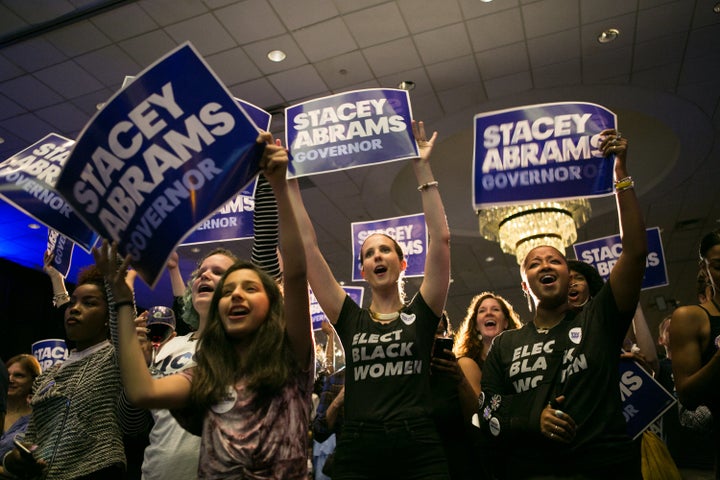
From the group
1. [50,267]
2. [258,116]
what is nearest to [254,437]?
[258,116]

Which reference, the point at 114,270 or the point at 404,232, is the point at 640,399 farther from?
the point at 404,232

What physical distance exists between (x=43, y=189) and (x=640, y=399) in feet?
10.7

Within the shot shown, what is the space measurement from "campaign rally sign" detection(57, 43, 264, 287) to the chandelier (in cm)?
562

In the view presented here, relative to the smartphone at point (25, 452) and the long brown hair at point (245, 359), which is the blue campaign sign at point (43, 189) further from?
the long brown hair at point (245, 359)

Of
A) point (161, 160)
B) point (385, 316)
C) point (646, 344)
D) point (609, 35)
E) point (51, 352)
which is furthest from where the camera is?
point (51, 352)

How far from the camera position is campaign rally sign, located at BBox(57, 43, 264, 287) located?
6.46ft

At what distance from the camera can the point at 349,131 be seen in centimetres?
371

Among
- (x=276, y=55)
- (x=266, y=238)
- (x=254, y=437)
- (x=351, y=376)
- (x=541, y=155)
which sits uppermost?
(x=276, y=55)

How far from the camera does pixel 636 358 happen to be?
9.62 feet

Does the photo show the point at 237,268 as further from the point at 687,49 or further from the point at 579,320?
the point at 687,49

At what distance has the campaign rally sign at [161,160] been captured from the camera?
1.97 meters

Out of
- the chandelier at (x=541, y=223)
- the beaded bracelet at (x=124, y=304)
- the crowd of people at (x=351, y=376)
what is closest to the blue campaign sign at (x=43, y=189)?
the crowd of people at (x=351, y=376)

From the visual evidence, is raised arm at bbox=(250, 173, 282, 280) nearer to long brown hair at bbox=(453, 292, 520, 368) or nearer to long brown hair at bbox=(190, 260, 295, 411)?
long brown hair at bbox=(190, 260, 295, 411)

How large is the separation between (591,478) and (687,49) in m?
6.04
